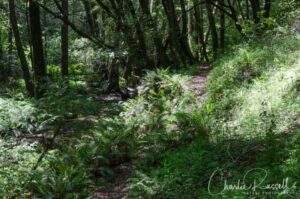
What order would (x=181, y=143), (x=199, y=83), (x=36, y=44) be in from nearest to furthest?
(x=181, y=143) < (x=199, y=83) < (x=36, y=44)

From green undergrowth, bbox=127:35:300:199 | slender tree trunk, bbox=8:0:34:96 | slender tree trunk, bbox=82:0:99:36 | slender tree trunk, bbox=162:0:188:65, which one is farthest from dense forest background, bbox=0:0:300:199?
slender tree trunk, bbox=82:0:99:36

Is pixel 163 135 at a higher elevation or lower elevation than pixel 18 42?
lower

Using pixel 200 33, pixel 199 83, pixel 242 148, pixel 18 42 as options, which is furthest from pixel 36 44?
pixel 200 33

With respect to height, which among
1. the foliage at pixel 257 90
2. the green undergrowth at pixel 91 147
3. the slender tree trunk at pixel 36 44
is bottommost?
the green undergrowth at pixel 91 147

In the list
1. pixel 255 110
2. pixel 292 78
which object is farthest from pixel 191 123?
pixel 292 78

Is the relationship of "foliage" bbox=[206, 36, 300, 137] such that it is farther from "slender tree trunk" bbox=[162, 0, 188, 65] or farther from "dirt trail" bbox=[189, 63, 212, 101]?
"slender tree trunk" bbox=[162, 0, 188, 65]

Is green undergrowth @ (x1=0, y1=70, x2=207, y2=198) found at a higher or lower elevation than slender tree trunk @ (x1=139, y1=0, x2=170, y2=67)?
lower

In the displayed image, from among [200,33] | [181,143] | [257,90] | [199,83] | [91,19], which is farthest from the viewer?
[91,19]

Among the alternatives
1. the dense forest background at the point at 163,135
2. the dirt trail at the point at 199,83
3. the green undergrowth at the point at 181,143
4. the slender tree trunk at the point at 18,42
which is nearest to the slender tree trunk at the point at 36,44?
the dense forest background at the point at 163,135

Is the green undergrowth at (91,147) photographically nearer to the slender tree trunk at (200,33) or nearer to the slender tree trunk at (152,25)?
the slender tree trunk at (152,25)

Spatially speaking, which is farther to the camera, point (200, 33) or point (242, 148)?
point (200, 33)

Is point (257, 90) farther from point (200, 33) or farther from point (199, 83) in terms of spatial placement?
point (200, 33)

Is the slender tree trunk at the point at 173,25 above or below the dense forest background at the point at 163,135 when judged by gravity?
above

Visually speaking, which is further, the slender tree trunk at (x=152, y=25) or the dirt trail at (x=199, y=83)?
the slender tree trunk at (x=152, y=25)
